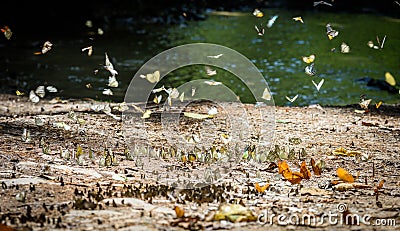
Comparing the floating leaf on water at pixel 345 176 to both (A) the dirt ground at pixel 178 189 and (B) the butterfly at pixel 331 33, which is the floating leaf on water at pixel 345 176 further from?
(B) the butterfly at pixel 331 33

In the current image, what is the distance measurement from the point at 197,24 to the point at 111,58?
944 cm

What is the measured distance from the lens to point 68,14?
71.1 feet

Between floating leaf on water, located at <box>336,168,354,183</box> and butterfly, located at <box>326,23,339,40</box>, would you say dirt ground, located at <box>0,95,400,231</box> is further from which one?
butterfly, located at <box>326,23,339,40</box>

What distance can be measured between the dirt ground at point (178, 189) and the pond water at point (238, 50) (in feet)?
13.5

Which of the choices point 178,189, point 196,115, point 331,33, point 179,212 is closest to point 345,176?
point 178,189

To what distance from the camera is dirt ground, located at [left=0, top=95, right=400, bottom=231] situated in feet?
11.3

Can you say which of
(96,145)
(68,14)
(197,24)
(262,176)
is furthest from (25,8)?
(262,176)

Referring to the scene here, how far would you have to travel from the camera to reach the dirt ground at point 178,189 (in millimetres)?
3451

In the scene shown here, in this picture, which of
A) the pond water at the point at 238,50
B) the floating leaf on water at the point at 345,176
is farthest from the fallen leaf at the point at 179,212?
the pond water at the point at 238,50

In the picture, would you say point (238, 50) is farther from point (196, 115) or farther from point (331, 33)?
point (331, 33)

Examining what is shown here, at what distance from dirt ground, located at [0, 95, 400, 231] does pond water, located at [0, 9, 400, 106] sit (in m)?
4.10

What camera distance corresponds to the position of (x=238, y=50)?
16.3 meters

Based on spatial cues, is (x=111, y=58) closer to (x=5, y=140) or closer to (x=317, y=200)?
(x=5, y=140)

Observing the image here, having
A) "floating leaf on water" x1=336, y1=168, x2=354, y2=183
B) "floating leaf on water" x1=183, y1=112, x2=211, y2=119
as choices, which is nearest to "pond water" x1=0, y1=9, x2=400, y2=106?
"floating leaf on water" x1=183, y1=112, x2=211, y2=119
